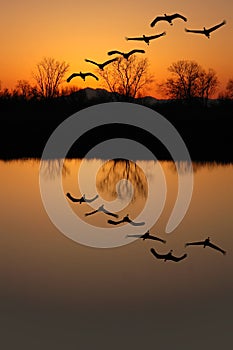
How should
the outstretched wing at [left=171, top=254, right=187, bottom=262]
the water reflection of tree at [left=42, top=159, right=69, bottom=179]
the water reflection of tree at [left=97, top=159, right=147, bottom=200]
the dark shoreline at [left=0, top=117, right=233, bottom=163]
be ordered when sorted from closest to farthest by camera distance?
the outstretched wing at [left=171, top=254, right=187, bottom=262]
the water reflection of tree at [left=97, top=159, right=147, bottom=200]
the water reflection of tree at [left=42, top=159, right=69, bottom=179]
the dark shoreline at [left=0, top=117, right=233, bottom=163]

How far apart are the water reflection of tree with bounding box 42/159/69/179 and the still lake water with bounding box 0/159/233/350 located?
10973mm

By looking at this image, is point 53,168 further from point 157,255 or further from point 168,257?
point 168,257

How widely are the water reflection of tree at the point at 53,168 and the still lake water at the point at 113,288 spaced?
432 inches

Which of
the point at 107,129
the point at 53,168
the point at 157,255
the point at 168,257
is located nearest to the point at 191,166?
the point at 53,168

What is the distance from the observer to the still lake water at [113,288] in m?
11.2

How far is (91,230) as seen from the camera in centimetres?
1970

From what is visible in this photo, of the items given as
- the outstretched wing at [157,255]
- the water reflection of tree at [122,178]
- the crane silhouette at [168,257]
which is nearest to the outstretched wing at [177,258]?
the crane silhouette at [168,257]

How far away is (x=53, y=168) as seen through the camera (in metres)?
36.4

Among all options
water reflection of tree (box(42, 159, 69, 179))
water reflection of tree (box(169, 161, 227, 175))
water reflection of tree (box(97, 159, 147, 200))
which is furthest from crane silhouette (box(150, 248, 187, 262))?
water reflection of tree (box(169, 161, 227, 175))

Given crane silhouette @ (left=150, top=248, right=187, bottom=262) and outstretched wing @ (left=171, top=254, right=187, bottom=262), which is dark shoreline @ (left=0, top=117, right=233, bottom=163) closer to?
outstretched wing @ (left=171, top=254, right=187, bottom=262)

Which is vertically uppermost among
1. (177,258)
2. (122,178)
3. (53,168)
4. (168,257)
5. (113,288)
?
(53,168)

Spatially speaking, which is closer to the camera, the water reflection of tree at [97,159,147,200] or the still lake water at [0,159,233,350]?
the still lake water at [0,159,233,350]

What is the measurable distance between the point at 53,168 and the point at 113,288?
2322 centimetres

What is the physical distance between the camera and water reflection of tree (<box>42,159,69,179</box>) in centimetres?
3343
